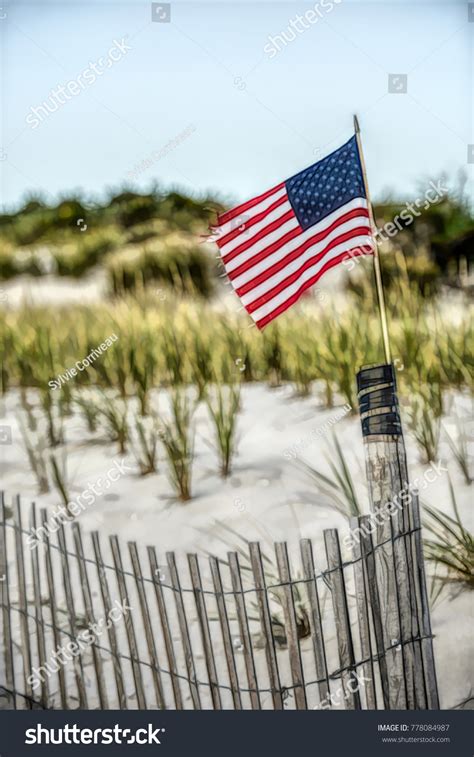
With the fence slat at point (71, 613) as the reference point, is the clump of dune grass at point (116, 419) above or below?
above

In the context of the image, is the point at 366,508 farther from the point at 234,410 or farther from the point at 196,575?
the point at 196,575

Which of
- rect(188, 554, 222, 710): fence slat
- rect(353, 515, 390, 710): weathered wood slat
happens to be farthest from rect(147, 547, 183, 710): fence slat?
rect(353, 515, 390, 710): weathered wood slat

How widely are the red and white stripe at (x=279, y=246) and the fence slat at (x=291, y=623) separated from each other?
72 cm

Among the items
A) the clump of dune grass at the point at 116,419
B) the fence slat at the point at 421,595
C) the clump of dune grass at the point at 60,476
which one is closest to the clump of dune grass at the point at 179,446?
the clump of dune grass at the point at 116,419

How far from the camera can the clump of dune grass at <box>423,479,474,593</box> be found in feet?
10.9

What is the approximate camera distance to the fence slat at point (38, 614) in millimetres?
3072

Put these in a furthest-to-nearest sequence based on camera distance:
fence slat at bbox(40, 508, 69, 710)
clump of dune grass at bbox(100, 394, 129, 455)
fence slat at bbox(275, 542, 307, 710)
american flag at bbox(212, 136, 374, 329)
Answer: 1. clump of dune grass at bbox(100, 394, 129, 455)
2. fence slat at bbox(40, 508, 69, 710)
3. american flag at bbox(212, 136, 374, 329)
4. fence slat at bbox(275, 542, 307, 710)

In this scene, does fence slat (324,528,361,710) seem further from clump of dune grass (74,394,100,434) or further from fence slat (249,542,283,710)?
clump of dune grass (74,394,100,434)

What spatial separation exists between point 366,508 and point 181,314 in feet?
4.86

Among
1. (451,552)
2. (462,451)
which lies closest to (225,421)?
(462,451)

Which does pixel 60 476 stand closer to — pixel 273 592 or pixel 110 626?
pixel 110 626

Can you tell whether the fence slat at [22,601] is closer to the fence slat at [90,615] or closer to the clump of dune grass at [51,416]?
the fence slat at [90,615]

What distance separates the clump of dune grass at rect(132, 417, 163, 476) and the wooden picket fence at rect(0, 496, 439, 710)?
0.36 metres

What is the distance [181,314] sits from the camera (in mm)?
4512
